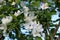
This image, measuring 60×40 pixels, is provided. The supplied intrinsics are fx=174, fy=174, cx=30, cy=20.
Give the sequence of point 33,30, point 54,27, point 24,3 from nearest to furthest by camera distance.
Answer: point 33,30
point 24,3
point 54,27

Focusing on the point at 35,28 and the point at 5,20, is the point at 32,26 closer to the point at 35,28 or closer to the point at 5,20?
the point at 35,28

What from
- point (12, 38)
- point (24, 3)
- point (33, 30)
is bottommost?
point (12, 38)

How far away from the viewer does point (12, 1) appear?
3.08ft

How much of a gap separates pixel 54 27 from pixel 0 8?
0.37 m

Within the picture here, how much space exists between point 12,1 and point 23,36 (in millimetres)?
201

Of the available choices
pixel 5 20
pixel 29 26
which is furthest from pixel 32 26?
pixel 5 20

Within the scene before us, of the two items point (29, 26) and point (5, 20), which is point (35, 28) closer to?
point (29, 26)

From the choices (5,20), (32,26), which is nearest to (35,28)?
(32,26)

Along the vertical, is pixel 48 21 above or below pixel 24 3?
below

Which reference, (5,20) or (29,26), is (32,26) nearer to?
(29,26)

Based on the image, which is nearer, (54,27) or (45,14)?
(45,14)

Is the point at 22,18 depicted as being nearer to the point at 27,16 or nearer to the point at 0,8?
the point at 27,16

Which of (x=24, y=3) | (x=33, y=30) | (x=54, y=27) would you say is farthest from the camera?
(x=54, y=27)

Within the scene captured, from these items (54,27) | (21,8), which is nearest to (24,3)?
(21,8)
